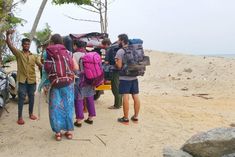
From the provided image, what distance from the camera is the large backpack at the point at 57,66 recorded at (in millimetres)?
7004

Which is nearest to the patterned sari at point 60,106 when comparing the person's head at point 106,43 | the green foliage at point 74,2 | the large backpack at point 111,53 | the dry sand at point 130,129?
the dry sand at point 130,129

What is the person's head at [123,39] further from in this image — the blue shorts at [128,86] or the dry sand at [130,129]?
the dry sand at [130,129]

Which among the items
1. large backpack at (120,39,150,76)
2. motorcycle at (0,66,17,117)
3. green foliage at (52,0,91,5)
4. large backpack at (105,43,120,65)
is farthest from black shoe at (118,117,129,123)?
green foliage at (52,0,91,5)

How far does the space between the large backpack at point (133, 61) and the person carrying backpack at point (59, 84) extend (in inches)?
45.9

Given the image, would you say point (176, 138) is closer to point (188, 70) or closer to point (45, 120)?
point (45, 120)

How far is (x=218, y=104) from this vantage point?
11.5 metres

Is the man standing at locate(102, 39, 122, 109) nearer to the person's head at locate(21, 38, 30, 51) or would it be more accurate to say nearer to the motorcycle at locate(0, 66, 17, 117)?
the person's head at locate(21, 38, 30, 51)

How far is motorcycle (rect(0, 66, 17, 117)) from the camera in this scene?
856 cm

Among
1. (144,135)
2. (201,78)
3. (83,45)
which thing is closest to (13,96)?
(83,45)

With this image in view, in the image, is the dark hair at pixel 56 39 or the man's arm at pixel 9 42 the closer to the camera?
the dark hair at pixel 56 39

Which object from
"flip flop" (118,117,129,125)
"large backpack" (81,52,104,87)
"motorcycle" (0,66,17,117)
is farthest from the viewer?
"motorcycle" (0,66,17,117)

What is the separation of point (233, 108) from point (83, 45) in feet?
15.8

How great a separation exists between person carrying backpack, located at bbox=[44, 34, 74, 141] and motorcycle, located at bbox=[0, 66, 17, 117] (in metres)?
1.66

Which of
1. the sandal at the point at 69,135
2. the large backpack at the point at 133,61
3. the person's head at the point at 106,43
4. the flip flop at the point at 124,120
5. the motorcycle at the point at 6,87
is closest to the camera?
the sandal at the point at 69,135
